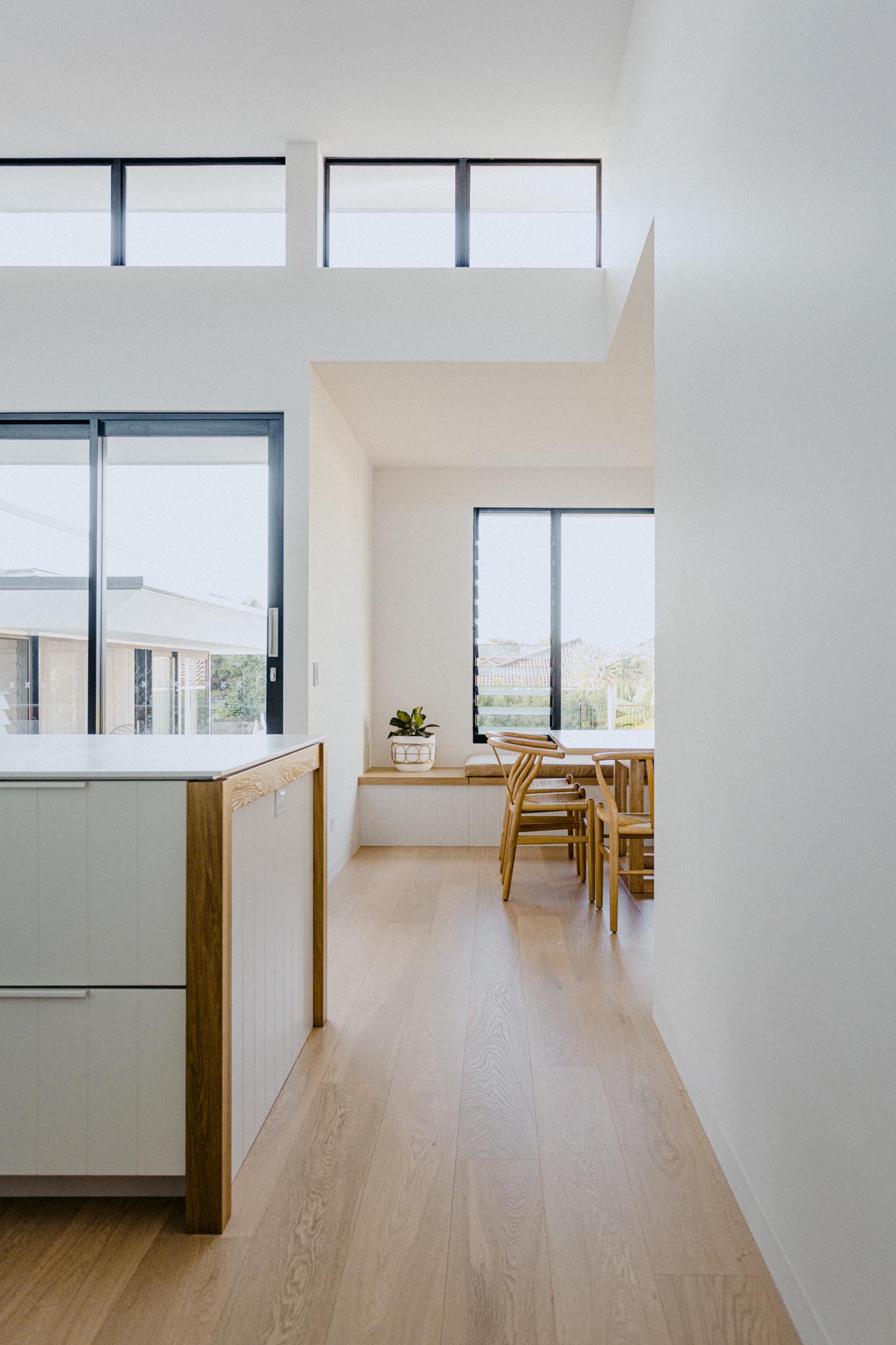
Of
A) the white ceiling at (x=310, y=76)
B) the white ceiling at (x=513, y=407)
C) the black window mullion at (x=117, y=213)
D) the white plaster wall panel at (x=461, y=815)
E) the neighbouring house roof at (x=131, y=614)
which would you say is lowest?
the white plaster wall panel at (x=461, y=815)

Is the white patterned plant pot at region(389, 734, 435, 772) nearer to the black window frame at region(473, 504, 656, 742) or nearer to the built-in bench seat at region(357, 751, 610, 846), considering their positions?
the built-in bench seat at region(357, 751, 610, 846)

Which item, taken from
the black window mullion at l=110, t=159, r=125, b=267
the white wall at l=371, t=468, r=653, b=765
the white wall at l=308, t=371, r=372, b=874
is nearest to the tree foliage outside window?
the white wall at l=308, t=371, r=372, b=874

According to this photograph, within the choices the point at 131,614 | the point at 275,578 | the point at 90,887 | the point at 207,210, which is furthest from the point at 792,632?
the point at 207,210

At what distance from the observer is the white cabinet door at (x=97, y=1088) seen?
5.19 ft

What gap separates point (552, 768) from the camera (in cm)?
524

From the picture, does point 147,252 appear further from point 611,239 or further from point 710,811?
point 710,811

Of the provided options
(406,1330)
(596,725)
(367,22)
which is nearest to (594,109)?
(367,22)

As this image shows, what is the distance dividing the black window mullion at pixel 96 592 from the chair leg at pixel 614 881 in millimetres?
2289

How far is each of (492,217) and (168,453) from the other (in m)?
1.87

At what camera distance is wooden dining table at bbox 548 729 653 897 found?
3.91 metres

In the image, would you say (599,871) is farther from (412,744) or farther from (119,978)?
(119,978)

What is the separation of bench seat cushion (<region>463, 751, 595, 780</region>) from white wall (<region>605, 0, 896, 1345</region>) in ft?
9.61

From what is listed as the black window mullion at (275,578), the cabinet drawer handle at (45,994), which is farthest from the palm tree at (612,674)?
the cabinet drawer handle at (45,994)

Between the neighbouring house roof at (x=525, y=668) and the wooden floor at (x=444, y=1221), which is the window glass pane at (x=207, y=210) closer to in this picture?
the neighbouring house roof at (x=525, y=668)
